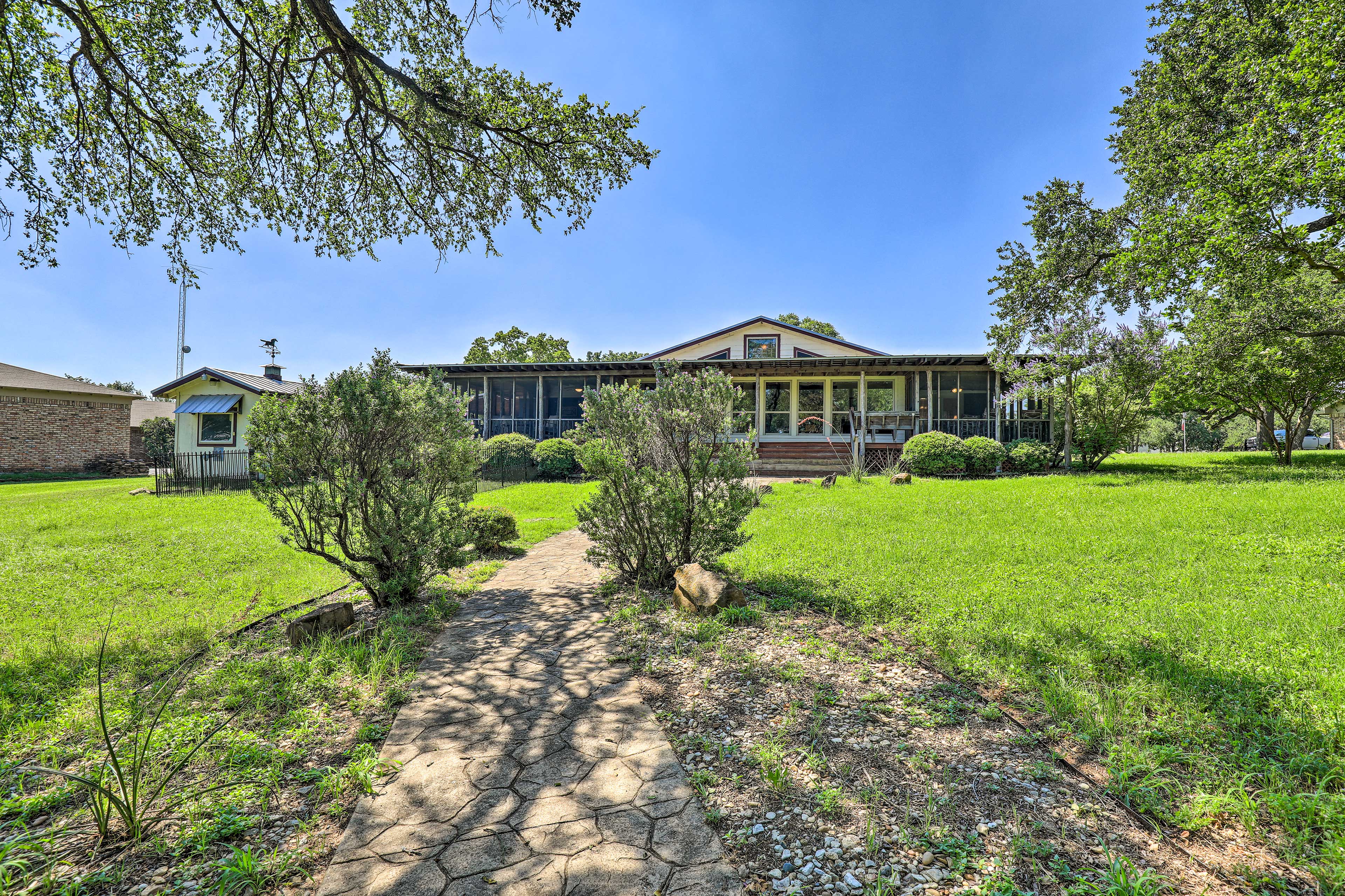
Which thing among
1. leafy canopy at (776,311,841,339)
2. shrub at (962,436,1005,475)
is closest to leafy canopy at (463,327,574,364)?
leafy canopy at (776,311,841,339)

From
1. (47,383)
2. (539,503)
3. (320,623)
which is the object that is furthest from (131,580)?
(47,383)

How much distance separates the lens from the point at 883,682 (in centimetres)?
334

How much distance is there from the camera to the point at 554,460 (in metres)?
16.9

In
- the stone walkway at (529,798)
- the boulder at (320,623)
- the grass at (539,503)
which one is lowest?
the stone walkway at (529,798)

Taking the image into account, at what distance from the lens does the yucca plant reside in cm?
209

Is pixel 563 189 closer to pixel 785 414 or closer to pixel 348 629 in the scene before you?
pixel 348 629

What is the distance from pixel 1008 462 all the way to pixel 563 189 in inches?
585

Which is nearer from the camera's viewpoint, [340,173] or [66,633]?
[66,633]

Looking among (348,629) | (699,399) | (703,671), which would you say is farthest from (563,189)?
(703,671)

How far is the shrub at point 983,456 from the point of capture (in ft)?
49.9

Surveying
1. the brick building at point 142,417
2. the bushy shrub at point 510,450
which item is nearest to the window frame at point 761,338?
the bushy shrub at point 510,450

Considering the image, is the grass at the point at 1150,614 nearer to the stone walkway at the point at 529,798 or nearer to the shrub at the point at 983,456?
the stone walkway at the point at 529,798

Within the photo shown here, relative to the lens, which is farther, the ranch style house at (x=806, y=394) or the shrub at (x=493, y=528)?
the ranch style house at (x=806, y=394)

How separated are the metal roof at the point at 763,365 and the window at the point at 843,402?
1.12m
